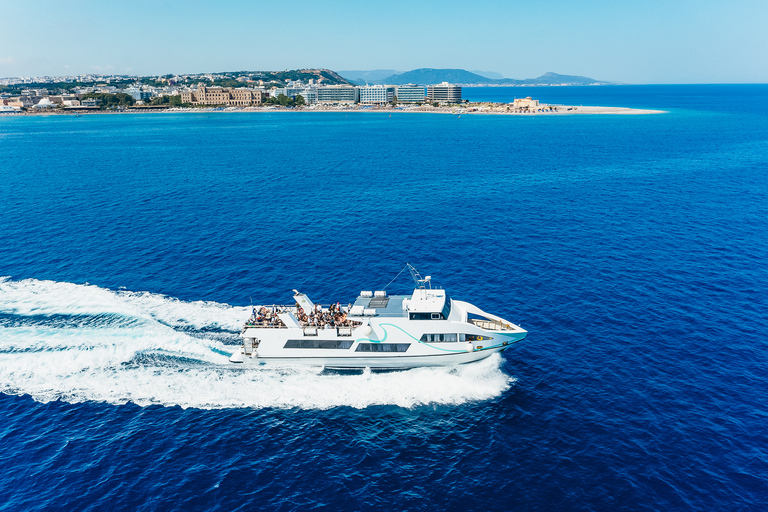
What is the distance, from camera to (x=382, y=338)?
44.7 m

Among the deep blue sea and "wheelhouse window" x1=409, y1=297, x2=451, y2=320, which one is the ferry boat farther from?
the deep blue sea

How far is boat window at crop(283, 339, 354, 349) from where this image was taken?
44.9m

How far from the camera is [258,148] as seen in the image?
19262 centimetres

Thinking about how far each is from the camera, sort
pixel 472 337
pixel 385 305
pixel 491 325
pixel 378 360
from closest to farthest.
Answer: pixel 378 360 < pixel 472 337 < pixel 491 325 < pixel 385 305

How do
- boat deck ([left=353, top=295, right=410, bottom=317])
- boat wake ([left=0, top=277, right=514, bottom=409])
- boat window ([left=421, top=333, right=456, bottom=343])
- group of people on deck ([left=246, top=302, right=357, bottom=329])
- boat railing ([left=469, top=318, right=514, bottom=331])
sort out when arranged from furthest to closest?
1. boat deck ([left=353, top=295, right=410, bottom=317])
2. group of people on deck ([left=246, top=302, right=357, bottom=329])
3. boat railing ([left=469, top=318, right=514, bottom=331])
4. boat window ([left=421, top=333, right=456, bottom=343])
5. boat wake ([left=0, top=277, right=514, bottom=409])

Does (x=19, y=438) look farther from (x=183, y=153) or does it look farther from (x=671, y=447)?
(x=183, y=153)

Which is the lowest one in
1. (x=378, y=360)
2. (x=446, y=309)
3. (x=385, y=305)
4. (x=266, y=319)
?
(x=378, y=360)

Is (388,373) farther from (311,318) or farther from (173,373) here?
(173,373)

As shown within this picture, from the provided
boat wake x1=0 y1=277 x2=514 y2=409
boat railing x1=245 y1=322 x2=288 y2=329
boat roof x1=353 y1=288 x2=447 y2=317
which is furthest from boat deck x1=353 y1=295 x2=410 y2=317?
boat railing x1=245 y1=322 x2=288 y2=329

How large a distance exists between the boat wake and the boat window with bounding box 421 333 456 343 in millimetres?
2748

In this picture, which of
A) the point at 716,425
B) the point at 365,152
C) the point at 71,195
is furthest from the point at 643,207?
the point at 71,195

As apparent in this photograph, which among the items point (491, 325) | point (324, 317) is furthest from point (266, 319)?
point (491, 325)

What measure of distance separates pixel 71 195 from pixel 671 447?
407ft

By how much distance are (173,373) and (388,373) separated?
19.9 metres
